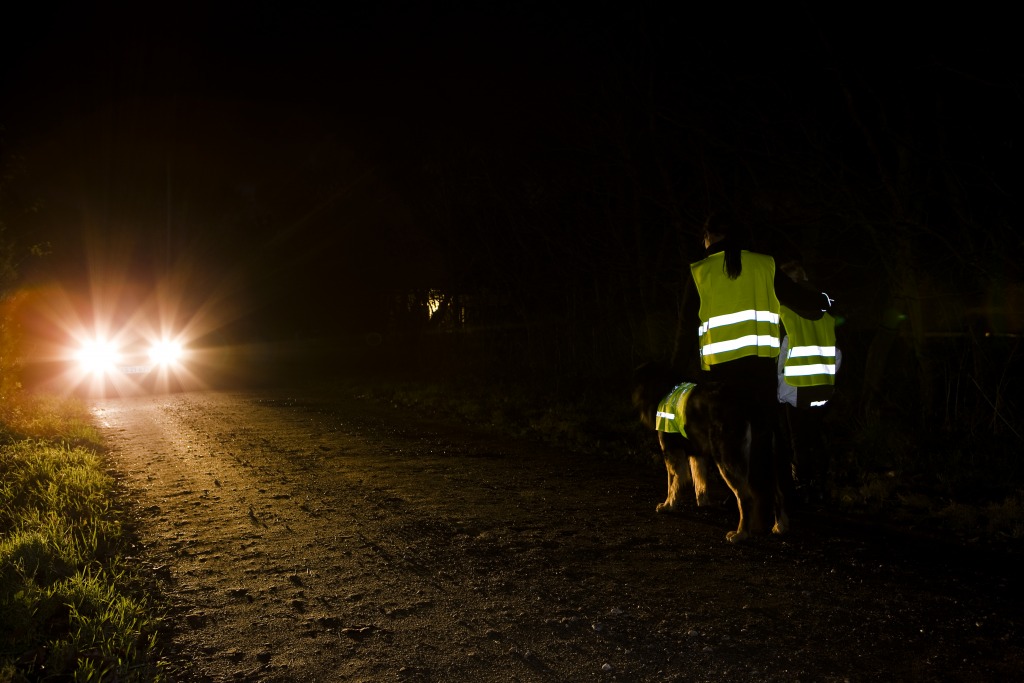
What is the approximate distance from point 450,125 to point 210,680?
1470cm

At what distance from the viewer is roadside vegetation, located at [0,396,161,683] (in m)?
3.38

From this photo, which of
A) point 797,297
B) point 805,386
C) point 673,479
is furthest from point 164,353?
point 797,297

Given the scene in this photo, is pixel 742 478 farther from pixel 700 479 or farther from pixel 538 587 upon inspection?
pixel 538 587

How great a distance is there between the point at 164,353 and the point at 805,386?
58.4 feet

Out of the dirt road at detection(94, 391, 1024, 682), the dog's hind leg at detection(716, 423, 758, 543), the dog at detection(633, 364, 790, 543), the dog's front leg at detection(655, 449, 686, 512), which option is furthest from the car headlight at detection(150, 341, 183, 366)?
the dog's hind leg at detection(716, 423, 758, 543)

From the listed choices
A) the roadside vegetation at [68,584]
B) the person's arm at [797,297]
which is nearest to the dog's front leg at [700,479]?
the person's arm at [797,297]

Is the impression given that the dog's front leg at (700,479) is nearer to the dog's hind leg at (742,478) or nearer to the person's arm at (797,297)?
the dog's hind leg at (742,478)

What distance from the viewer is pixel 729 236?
5.02 metres

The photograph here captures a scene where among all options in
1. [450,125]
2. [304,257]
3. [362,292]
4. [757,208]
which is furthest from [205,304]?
[757,208]

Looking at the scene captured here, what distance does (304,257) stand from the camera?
3562 centimetres

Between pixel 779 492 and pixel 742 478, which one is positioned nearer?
pixel 742 478

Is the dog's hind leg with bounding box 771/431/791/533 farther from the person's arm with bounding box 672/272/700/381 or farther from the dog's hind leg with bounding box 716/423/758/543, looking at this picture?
the person's arm with bounding box 672/272/700/381

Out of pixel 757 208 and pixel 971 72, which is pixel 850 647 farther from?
pixel 757 208

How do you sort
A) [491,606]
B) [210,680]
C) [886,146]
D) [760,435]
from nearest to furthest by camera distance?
[210,680] < [491,606] < [760,435] < [886,146]
